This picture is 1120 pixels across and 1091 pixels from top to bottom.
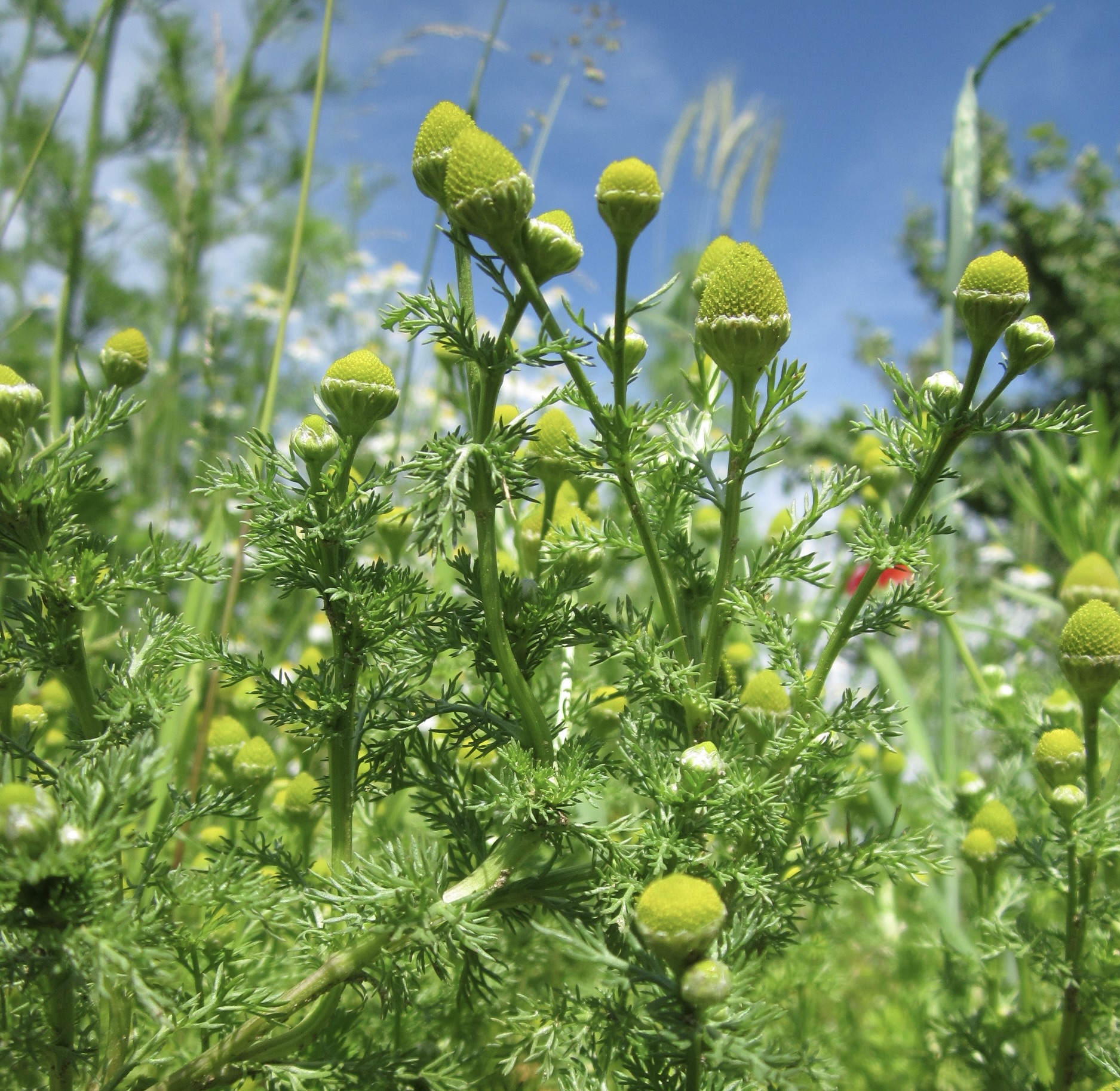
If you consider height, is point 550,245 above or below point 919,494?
above

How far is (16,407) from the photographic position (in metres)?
0.59

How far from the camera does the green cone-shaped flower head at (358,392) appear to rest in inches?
23.6

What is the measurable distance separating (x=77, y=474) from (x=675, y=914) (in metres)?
0.49

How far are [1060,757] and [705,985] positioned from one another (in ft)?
1.73

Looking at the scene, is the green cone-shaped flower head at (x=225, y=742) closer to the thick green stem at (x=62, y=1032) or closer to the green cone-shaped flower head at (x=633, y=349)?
the thick green stem at (x=62, y=1032)

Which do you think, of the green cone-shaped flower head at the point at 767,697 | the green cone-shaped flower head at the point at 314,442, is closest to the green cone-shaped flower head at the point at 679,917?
the green cone-shaped flower head at the point at 767,697

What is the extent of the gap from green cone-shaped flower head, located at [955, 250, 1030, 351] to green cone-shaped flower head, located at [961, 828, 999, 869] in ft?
1.92

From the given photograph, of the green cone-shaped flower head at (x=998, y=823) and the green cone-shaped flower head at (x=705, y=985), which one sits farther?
the green cone-shaped flower head at (x=998, y=823)

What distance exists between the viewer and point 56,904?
1.48 ft

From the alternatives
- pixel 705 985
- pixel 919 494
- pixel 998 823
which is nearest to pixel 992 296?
pixel 919 494

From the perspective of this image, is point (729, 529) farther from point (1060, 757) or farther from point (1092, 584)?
point (1092, 584)

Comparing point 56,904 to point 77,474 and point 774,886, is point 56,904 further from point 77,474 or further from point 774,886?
point 774,886

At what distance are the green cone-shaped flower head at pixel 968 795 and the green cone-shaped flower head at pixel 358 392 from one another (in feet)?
2.85

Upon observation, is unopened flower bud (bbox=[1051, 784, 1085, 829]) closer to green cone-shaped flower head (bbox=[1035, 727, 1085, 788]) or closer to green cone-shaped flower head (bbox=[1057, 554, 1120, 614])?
green cone-shaped flower head (bbox=[1035, 727, 1085, 788])
